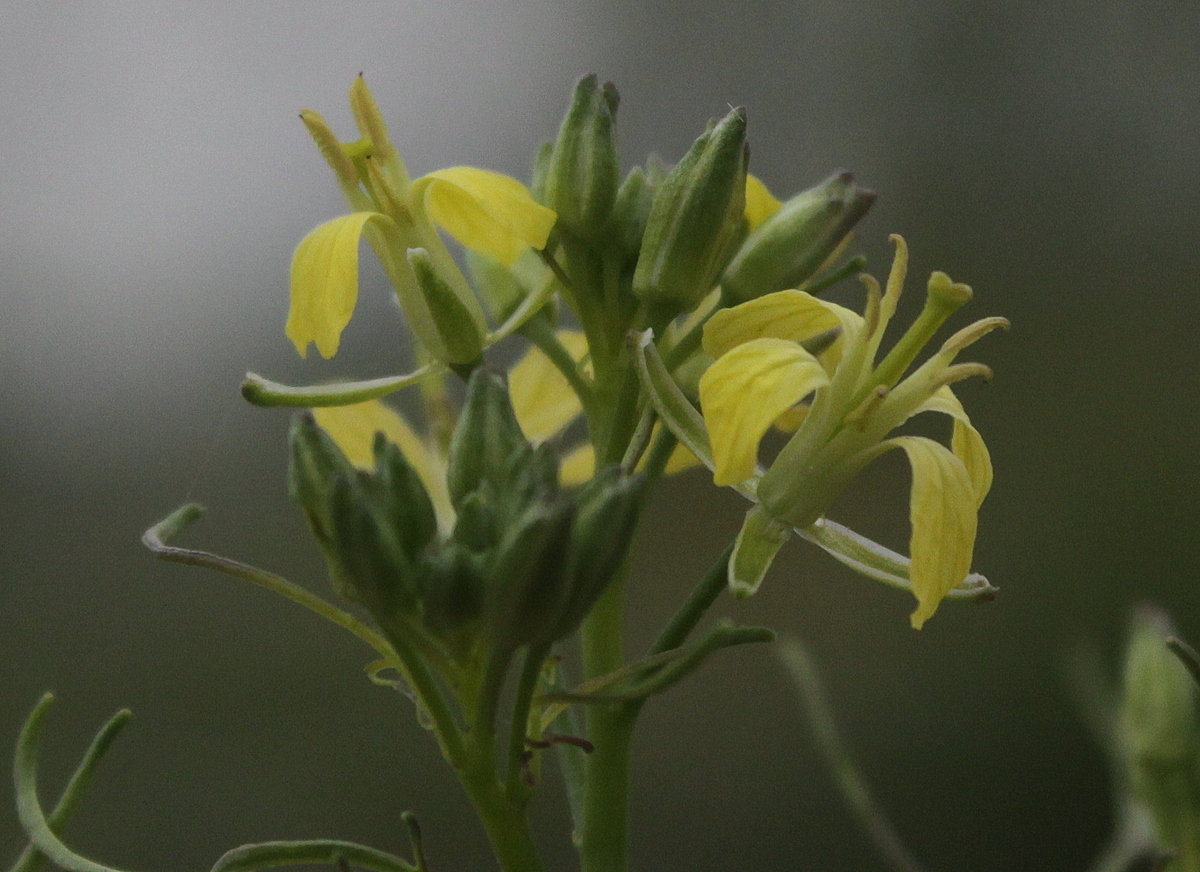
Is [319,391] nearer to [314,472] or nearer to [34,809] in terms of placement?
[314,472]

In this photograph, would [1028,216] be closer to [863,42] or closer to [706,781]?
[863,42]

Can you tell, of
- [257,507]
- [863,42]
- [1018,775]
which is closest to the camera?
[1018,775]

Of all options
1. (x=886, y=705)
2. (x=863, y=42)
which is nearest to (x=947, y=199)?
(x=863, y=42)

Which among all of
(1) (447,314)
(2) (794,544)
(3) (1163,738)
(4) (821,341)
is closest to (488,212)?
(1) (447,314)

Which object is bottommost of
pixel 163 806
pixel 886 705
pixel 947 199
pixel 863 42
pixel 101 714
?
pixel 886 705

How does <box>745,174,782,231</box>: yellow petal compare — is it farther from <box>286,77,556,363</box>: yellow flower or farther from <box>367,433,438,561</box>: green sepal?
<box>367,433,438,561</box>: green sepal

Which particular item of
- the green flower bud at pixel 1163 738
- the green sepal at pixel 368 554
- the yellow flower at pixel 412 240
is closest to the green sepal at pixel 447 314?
the yellow flower at pixel 412 240
